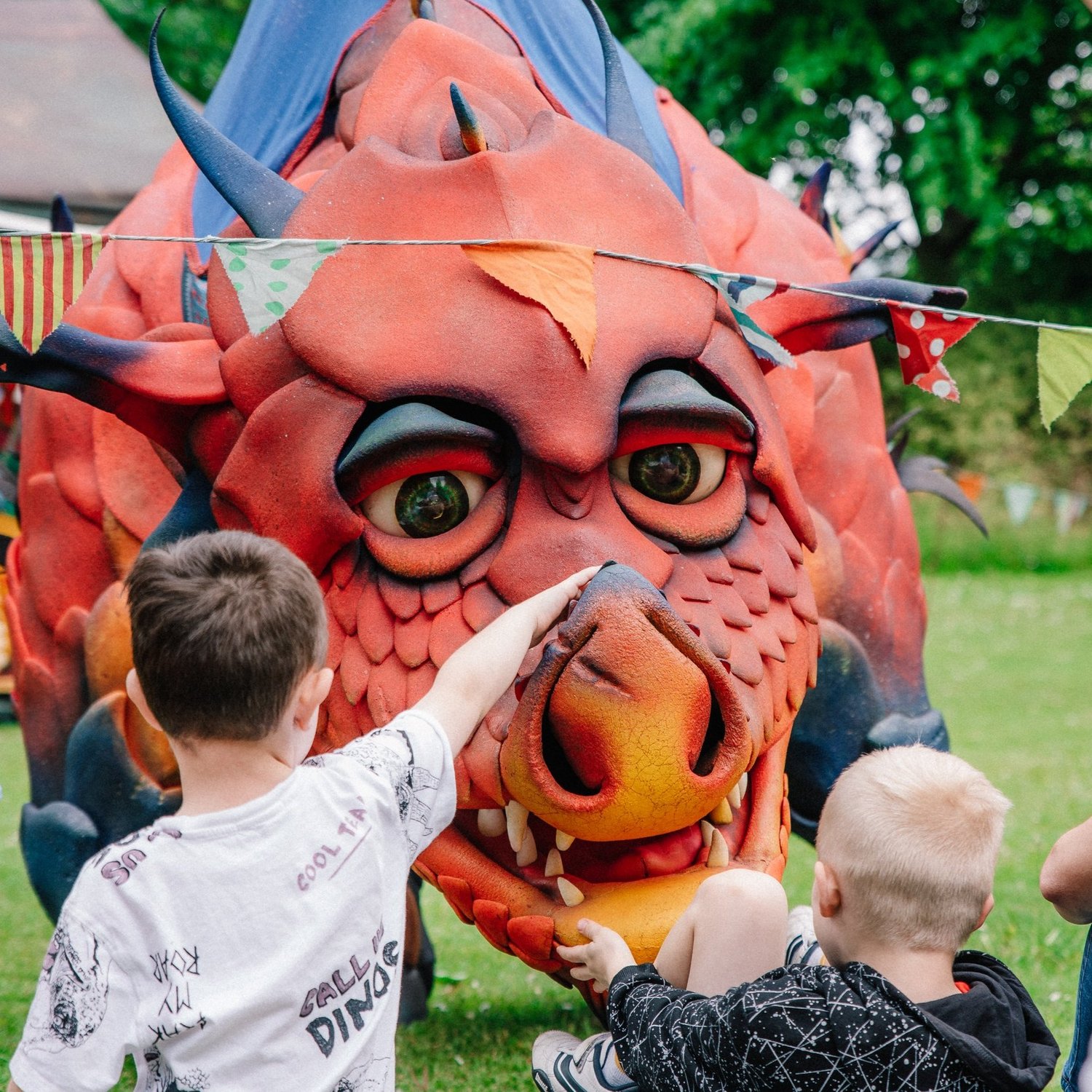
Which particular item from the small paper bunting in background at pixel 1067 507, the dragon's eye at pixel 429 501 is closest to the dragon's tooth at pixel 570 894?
the dragon's eye at pixel 429 501

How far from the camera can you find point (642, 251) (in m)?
2.77

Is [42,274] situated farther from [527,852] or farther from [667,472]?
[527,852]

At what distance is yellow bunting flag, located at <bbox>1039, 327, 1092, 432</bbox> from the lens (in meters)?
3.03

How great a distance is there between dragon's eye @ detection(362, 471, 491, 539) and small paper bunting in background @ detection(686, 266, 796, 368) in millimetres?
599

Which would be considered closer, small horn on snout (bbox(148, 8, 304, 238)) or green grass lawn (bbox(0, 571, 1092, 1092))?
small horn on snout (bbox(148, 8, 304, 238))

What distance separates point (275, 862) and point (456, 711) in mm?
395

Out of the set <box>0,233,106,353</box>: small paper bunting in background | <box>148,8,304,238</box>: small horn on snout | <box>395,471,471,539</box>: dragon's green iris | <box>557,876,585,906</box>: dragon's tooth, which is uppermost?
<box>148,8,304,238</box>: small horn on snout

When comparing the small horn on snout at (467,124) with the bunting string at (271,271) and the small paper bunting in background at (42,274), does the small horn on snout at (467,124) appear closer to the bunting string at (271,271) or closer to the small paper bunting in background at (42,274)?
the bunting string at (271,271)

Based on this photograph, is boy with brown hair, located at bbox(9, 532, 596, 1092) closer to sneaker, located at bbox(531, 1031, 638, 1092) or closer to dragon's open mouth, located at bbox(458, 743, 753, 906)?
sneaker, located at bbox(531, 1031, 638, 1092)

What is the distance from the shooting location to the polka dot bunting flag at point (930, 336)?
2.99m

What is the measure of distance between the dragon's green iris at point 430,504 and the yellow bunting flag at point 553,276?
0.33 meters

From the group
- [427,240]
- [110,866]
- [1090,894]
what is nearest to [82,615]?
[427,240]

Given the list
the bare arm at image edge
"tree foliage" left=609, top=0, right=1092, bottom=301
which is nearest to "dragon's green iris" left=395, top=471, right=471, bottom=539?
the bare arm at image edge

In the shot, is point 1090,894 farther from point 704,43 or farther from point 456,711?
point 704,43
